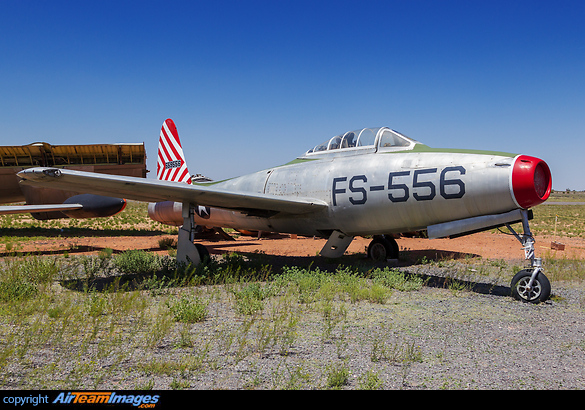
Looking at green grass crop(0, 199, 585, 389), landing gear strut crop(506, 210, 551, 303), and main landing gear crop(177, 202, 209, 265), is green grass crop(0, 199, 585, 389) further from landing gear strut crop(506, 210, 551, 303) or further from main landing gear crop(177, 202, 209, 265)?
main landing gear crop(177, 202, 209, 265)

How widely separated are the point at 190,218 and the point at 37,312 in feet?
14.1

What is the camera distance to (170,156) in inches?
640

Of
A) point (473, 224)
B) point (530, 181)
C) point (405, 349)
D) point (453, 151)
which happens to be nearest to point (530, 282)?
point (473, 224)

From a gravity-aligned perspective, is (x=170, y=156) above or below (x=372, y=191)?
above

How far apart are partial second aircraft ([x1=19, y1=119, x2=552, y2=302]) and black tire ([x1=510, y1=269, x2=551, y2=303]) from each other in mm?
17

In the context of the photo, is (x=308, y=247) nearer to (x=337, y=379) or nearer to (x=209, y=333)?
(x=209, y=333)

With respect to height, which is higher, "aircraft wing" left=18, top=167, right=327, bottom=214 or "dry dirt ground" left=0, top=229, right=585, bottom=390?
"aircraft wing" left=18, top=167, right=327, bottom=214

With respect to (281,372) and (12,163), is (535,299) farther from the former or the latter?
(12,163)

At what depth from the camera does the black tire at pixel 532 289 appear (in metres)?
7.05

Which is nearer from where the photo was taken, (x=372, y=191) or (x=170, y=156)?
(x=372, y=191)

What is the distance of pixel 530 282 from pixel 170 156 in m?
13.0

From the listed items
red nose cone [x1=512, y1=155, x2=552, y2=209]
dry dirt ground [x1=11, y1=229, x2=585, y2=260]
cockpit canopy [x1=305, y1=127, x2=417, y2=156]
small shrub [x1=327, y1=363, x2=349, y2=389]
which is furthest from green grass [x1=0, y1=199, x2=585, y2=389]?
dry dirt ground [x1=11, y1=229, x2=585, y2=260]

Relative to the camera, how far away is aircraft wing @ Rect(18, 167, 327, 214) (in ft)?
25.2

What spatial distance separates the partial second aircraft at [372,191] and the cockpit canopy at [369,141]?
25 millimetres
